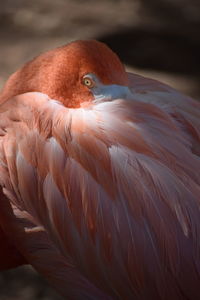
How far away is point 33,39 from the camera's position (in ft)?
11.2

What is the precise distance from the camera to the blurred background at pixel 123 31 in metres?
3.26

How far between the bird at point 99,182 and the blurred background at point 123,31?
131 cm

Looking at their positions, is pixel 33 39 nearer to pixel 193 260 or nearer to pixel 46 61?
pixel 46 61

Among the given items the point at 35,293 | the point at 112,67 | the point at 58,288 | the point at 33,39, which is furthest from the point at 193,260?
the point at 33,39

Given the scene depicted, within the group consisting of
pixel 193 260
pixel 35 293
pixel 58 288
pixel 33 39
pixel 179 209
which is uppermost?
pixel 33 39

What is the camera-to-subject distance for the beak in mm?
1850

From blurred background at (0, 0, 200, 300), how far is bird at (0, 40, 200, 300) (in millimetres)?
1312

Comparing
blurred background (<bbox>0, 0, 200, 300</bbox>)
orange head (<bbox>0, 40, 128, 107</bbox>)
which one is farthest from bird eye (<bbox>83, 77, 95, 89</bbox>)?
blurred background (<bbox>0, 0, 200, 300</bbox>)

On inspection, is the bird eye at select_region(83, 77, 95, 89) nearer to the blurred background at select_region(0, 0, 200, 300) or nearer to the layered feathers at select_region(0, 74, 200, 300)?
the layered feathers at select_region(0, 74, 200, 300)

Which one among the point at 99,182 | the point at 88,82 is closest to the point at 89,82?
the point at 88,82

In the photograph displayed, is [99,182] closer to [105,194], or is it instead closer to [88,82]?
[105,194]

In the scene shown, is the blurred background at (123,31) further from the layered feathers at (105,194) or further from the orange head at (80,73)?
the layered feathers at (105,194)

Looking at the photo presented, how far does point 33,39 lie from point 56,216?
185 cm

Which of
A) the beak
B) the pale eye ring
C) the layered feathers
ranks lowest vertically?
the layered feathers
